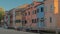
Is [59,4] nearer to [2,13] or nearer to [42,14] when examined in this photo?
[42,14]

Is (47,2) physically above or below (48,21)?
above

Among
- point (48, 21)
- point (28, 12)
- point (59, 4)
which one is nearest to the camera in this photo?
point (59, 4)

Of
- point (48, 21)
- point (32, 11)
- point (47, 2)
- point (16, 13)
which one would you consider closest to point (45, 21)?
point (48, 21)

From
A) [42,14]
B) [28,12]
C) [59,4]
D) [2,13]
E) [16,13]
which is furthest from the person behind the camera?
[2,13]

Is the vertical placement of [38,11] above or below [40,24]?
above

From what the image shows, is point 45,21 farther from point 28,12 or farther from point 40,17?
point 28,12

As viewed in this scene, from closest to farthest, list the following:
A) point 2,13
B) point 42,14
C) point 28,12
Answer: point 42,14 < point 28,12 < point 2,13

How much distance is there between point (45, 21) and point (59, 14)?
5.03 metres

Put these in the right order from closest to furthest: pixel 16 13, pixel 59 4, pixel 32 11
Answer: pixel 59 4 → pixel 32 11 → pixel 16 13

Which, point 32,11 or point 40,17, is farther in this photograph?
point 32,11

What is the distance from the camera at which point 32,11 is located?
190ft

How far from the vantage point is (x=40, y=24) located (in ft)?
165

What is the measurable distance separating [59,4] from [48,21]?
16.6 feet

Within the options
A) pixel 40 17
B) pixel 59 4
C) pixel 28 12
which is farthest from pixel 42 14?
pixel 28 12
